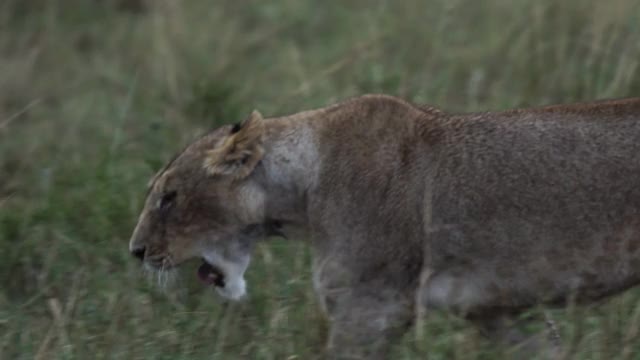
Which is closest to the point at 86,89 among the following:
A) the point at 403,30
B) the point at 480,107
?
the point at 403,30

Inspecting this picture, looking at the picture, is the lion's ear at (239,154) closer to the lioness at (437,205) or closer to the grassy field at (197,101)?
the lioness at (437,205)

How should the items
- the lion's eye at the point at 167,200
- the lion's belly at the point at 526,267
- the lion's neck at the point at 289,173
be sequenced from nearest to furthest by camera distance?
the lion's belly at the point at 526,267
the lion's neck at the point at 289,173
the lion's eye at the point at 167,200

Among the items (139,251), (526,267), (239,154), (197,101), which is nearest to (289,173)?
(239,154)

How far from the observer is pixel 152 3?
8703 millimetres

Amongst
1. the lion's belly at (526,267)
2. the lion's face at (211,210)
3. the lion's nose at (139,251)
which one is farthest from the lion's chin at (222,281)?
the lion's belly at (526,267)

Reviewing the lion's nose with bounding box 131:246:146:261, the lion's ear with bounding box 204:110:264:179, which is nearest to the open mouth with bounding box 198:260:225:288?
the lion's nose with bounding box 131:246:146:261

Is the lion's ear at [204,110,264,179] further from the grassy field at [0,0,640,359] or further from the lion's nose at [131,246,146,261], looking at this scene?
the grassy field at [0,0,640,359]

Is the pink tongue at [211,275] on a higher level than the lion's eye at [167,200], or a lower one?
lower

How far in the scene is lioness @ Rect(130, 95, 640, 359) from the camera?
15.1 ft

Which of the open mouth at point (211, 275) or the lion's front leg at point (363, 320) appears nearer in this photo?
the lion's front leg at point (363, 320)

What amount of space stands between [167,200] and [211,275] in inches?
9.2

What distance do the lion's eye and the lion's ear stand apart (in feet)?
0.40

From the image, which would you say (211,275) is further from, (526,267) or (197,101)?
(197,101)

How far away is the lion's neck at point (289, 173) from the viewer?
4.80 m
